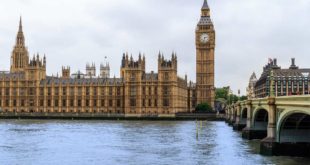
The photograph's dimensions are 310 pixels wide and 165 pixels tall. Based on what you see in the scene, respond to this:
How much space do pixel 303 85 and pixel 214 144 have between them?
8846cm

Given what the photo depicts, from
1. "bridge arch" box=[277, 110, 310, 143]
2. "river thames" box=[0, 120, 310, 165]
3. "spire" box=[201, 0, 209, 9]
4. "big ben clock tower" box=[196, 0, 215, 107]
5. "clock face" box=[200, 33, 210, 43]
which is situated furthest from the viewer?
"spire" box=[201, 0, 209, 9]

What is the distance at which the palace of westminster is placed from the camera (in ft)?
446

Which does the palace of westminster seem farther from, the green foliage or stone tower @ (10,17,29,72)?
stone tower @ (10,17,29,72)

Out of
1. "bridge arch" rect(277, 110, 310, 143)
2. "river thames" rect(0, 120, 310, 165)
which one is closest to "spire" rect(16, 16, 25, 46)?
"river thames" rect(0, 120, 310, 165)

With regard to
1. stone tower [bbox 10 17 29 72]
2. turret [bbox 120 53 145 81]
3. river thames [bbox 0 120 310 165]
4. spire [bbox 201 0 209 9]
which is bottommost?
river thames [bbox 0 120 310 165]

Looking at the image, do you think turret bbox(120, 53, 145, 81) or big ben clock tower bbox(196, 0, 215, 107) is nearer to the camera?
turret bbox(120, 53, 145, 81)

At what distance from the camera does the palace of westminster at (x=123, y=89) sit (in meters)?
136

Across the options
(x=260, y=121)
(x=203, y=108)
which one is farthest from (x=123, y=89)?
(x=260, y=121)

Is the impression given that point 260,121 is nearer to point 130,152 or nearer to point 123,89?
point 130,152

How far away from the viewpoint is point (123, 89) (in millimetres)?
142375

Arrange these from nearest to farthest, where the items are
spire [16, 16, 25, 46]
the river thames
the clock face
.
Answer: the river thames, the clock face, spire [16, 16, 25, 46]

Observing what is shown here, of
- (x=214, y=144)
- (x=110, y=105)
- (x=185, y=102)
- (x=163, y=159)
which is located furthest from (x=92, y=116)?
(x=163, y=159)

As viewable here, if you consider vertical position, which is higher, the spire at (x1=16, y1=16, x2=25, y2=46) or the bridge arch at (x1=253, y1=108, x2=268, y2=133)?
the spire at (x1=16, y1=16, x2=25, y2=46)

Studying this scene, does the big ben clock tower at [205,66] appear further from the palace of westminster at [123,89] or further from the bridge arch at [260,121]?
the bridge arch at [260,121]
